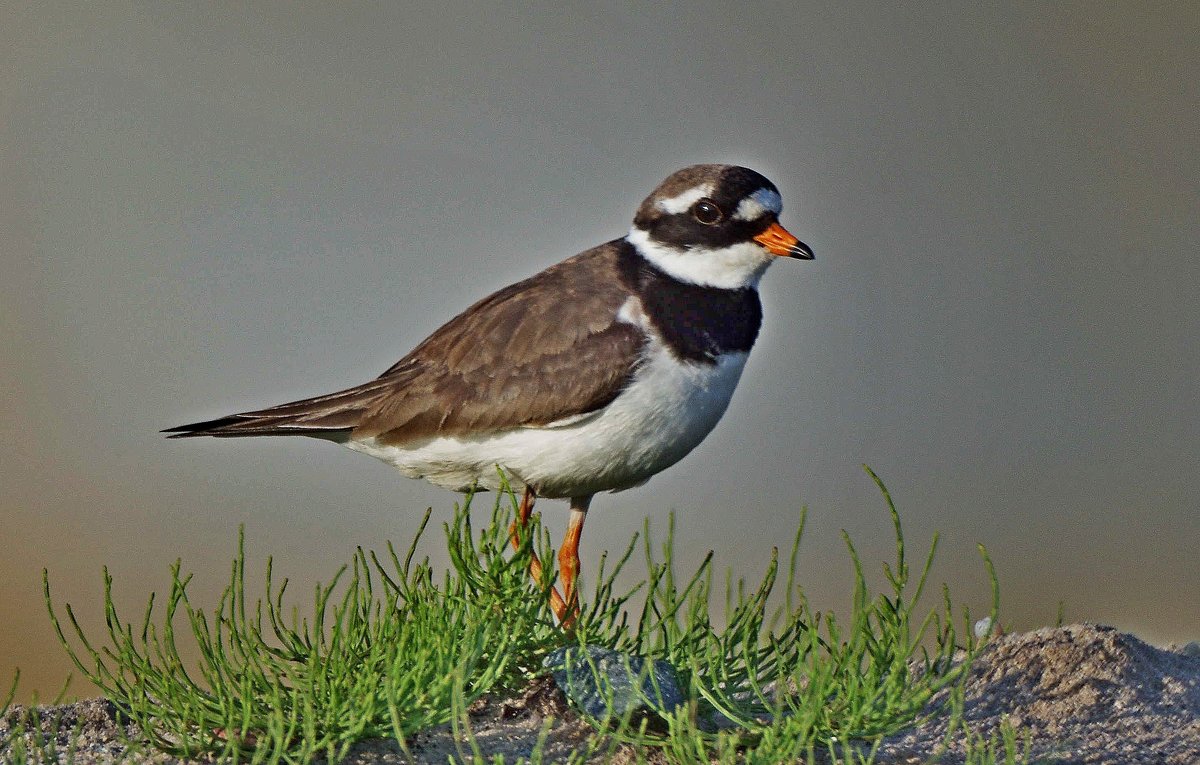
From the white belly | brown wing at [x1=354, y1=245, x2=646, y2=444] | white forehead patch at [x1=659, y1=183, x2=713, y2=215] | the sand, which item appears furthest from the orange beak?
the sand

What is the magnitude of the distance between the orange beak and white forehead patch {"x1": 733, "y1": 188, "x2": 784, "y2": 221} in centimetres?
8

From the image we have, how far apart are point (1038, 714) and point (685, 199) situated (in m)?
2.80

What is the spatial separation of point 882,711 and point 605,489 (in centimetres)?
177

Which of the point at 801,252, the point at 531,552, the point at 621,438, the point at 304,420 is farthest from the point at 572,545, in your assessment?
the point at 801,252

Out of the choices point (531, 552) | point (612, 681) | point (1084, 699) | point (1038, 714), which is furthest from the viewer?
point (1084, 699)

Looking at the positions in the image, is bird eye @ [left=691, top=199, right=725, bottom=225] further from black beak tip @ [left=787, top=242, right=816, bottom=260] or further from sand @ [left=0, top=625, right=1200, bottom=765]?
sand @ [left=0, top=625, right=1200, bottom=765]

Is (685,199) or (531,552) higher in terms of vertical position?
(685,199)

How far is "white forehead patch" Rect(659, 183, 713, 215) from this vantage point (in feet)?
19.1

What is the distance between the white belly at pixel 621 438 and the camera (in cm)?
548

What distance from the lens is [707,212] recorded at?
584cm

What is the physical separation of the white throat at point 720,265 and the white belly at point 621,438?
0.37 meters

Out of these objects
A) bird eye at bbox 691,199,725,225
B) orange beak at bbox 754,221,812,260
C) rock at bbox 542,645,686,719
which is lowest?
rock at bbox 542,645,686,719

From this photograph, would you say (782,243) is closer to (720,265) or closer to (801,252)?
(801,252)

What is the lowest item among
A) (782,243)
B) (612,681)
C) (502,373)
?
(612,681)
